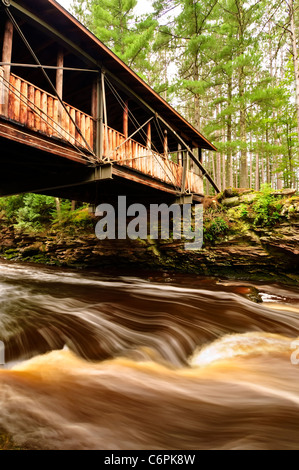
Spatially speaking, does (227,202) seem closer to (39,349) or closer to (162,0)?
(39,349)

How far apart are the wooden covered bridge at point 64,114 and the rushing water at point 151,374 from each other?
344 cm

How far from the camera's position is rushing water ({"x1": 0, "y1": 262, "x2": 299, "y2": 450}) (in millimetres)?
1502

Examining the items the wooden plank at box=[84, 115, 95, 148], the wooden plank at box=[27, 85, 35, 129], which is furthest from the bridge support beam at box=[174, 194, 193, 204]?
the wooden plank at box=[27, 85, 35, 129]

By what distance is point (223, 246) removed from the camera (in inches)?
320

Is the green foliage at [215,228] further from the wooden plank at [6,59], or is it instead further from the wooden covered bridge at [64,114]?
the wooden plank at [6,59]

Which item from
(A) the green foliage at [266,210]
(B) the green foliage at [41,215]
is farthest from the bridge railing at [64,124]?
(B) the green foliage at [41,215]

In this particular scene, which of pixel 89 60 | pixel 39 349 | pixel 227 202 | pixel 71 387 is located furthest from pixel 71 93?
pixel 71 387

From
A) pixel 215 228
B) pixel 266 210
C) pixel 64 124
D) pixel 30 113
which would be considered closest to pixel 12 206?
pixel 64 124

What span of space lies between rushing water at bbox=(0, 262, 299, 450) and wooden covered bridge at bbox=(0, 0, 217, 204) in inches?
136

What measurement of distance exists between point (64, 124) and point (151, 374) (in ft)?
17.5

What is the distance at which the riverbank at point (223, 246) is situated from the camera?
720cm

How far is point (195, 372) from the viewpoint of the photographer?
2422mm

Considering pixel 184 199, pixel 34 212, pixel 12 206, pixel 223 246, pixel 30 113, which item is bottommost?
pixel 223 246

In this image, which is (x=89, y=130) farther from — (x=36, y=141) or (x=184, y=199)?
(x=184, y=199)
